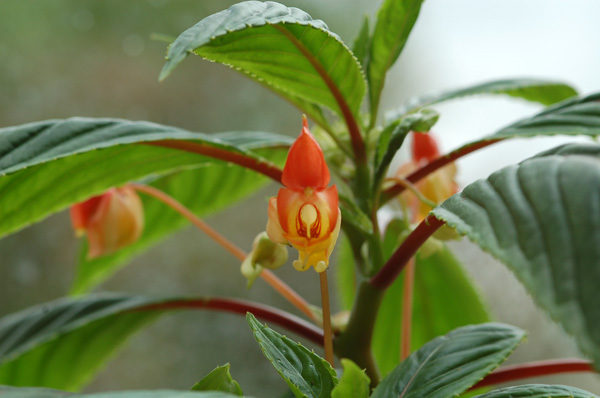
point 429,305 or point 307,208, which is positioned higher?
point 307,208

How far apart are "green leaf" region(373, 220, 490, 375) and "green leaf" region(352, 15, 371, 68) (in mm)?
192

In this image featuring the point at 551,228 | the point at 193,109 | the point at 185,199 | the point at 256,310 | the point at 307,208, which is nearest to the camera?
the point at 551,228

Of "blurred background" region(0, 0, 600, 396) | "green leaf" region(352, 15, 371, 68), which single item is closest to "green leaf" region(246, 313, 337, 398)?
"green leaf" region(352, 15, 371, 68)

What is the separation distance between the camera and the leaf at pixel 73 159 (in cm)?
30

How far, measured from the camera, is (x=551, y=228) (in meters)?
0.19

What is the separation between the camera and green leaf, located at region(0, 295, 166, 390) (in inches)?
19.0

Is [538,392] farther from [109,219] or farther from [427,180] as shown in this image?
[109,219]

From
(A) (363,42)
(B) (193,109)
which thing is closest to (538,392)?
(A) (363,42)

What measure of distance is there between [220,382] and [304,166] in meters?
0.11

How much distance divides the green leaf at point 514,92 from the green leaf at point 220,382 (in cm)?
26

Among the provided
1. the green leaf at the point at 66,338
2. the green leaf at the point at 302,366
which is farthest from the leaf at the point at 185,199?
the green leaf at the point at 302,366

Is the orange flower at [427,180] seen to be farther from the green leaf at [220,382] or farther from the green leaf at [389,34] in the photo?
the green leaf at [220,382]

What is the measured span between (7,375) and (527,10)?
111cm

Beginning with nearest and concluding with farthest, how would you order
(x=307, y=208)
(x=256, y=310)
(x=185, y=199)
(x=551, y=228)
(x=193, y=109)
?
(x=551, y=228), (x=307, y=208), (x=256, y=310), (x=185, y=199), (x=193, y=109)
